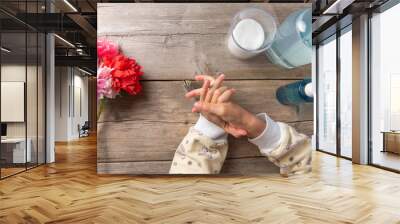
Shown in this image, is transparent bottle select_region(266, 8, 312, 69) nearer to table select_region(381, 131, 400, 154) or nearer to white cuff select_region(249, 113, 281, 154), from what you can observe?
white cuff select_region(249, 113, 281, 154)

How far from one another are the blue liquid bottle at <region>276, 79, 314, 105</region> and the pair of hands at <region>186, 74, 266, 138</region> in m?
0.50

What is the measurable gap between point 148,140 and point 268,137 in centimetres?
162

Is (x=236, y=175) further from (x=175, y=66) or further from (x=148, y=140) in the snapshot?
(x=175, y=66)

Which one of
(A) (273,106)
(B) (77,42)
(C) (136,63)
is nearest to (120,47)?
(C) (136,63)

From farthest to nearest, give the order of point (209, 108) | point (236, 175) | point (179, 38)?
1. point (236, 175)
2. point (179, 38)
3. point (209, 108)

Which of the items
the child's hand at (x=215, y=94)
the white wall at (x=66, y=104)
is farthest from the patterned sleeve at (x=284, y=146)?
the white wall at (x=66, y=104)

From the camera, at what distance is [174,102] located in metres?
5.43

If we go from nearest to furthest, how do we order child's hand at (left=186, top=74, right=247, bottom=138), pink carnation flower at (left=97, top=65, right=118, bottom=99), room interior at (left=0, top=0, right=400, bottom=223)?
1. room interior at (left=0, top=0, right=400, bottom=223)
2. pink carnation flower at (left=97, top=65, right=118, bottom=99)
3. child's hand at (left=186, top=74, right=247, bottom=138)

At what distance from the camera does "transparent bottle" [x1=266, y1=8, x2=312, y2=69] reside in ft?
17.8

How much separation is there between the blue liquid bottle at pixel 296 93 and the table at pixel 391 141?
204cm

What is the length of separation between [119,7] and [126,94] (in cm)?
118

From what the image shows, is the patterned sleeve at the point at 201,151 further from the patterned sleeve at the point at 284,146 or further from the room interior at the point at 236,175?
the patterned sleeve at the point at 284,146

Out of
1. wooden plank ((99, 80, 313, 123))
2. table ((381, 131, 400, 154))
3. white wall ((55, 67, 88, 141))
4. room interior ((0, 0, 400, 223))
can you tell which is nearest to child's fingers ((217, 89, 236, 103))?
wooden plank ((99, 80, 313, 123))

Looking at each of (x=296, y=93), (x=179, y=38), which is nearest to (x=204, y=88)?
(x=179, y=38)
